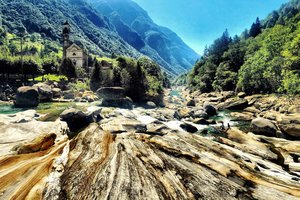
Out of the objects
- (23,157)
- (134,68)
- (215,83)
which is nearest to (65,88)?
(134,68)

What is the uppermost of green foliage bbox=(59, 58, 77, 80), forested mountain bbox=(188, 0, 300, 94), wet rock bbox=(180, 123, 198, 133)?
forested mountain bbox=(188, 0, 300, 94)

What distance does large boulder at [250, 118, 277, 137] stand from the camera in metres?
30.2

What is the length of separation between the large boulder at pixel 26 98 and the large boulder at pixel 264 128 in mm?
46366

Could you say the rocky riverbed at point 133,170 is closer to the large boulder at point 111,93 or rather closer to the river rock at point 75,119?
the river rock at point 75,119

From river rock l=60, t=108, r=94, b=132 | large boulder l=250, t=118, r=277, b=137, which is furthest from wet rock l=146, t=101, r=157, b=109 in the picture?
river rock l=60, t=108, r=94, b=132

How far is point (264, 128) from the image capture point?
1213 inches

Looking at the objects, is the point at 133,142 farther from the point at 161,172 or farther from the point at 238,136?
the point at 238,136

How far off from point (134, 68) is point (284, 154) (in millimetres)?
56747

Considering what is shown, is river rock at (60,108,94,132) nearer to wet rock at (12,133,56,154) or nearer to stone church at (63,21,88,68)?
wet rock at (12,133,56,154)

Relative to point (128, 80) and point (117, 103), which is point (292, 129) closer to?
point (117, 103)

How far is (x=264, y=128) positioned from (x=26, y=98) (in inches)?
1924

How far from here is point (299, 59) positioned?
4947 centimetres

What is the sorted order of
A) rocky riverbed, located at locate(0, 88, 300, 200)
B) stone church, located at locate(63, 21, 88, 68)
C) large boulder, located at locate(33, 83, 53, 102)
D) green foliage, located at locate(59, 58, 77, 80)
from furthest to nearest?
stone church, located at locate(63, 21, 88, 68), green foliage, located at locate(59, 58, 77, 80), large boulder, located at locate(33, 83, 53, 102), rocky riverbed, located at locate(0, 88, 300, 200)

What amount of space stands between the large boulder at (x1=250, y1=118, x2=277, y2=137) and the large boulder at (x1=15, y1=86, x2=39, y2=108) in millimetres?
46366
